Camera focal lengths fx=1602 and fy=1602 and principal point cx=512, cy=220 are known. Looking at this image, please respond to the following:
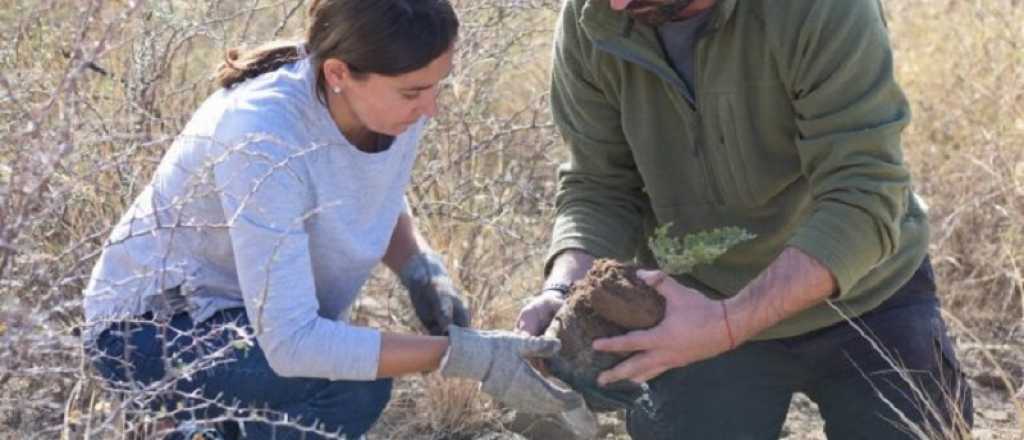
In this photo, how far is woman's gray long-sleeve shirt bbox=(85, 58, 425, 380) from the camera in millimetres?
Answer: 3090

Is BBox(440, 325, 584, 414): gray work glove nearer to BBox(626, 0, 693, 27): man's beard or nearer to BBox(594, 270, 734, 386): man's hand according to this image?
BBox(594, 270, 734, 386): man's hand

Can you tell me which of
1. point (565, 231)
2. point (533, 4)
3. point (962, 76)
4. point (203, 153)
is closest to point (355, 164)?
point (203, 153)

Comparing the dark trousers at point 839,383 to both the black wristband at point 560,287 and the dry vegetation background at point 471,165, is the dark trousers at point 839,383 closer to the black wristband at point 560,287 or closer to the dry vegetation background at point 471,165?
the dry vegetation background at point 471,165

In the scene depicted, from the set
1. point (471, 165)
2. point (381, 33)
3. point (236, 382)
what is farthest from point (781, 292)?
point (471, 165)

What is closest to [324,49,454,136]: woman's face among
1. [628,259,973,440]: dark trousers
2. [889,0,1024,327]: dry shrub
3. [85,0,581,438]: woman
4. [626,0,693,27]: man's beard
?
[85,0,581,438]: woman

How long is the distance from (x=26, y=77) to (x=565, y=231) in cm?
136

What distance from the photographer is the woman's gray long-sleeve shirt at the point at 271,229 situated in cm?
309

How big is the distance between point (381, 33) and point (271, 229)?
0.44 metres

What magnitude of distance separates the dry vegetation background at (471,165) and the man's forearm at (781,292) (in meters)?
0.50

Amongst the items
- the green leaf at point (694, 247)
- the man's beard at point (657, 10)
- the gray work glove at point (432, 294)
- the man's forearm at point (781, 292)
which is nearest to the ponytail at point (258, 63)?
the gray work glove at point (432, 294)

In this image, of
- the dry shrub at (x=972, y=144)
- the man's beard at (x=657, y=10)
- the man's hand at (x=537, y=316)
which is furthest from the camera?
the dry shrub at (x=972, y=144)

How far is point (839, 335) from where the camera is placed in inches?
141

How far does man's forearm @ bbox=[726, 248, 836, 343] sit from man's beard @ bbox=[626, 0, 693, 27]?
0.55m

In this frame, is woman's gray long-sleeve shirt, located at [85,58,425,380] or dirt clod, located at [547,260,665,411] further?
dirt clod, located at [547,260,665,411]
